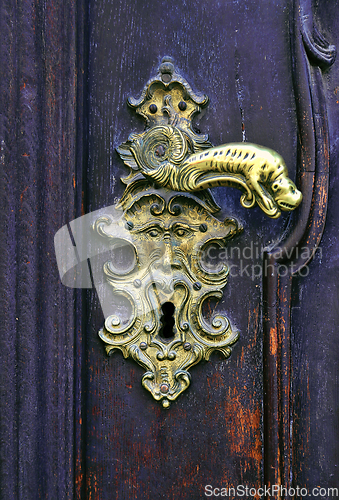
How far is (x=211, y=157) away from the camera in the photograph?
0.47 meters

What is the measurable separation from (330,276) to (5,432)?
0.44 m

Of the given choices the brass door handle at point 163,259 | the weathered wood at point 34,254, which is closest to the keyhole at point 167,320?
the brass door handle at point 163,259

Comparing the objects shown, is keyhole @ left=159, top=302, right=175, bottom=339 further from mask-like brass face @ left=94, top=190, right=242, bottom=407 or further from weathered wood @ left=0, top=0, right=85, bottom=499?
weathered wood @ left=0, top=0, right=85, bottom=499

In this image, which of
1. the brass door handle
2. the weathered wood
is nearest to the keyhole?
the brass door handle

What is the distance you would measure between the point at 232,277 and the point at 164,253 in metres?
0.10

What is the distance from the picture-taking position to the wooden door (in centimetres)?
50

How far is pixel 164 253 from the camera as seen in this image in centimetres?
51

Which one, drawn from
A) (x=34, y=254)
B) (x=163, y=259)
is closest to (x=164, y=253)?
(x=163, y=259)

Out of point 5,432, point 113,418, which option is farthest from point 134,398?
point 5,432

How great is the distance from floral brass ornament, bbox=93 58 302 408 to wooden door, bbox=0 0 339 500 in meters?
0.02

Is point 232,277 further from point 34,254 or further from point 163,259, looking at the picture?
point 34,254

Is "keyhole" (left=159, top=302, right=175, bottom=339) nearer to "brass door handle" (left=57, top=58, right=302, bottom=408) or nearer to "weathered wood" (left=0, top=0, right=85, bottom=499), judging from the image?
"brass door handle" (left=57, top=58, right=302, bottom=408)

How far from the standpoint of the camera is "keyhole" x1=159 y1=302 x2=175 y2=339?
51cm

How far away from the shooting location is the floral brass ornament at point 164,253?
51cm
